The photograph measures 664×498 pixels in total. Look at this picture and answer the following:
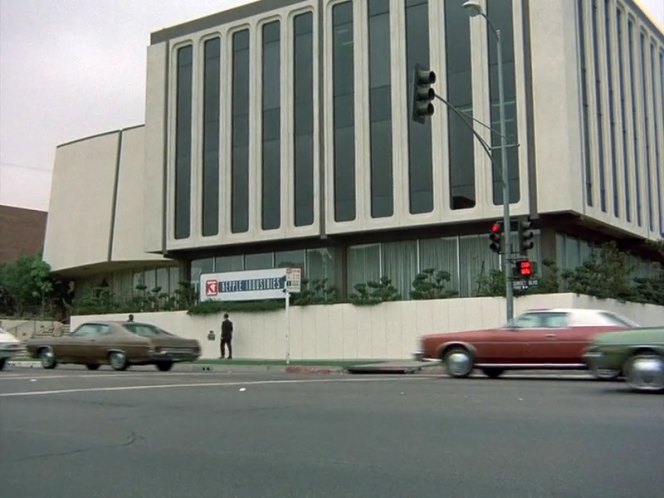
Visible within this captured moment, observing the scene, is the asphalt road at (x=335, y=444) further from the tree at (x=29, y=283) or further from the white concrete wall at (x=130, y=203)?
the tree at (x=29, y=283)

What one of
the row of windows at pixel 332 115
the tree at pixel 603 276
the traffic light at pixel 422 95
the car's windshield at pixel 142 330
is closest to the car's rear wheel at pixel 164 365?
the car's windshield at pixel 142 330

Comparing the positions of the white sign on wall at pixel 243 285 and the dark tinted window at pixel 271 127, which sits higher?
the dark tinted window at pixel 271 127

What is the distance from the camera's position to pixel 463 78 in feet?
98.7

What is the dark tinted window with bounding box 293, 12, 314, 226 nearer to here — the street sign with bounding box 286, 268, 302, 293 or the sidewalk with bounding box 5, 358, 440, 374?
the street sign with bounding box 286, 268, 302, 293

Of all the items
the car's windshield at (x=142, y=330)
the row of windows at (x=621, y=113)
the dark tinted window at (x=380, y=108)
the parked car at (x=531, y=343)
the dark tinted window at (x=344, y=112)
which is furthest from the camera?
the dark tinted window at (x=344, y=112)

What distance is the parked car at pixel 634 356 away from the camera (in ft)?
42.4

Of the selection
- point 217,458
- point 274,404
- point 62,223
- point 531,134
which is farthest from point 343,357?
point 62,223

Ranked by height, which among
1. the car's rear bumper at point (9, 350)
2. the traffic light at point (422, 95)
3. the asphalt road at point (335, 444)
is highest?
the traffic light at point (422, 95)

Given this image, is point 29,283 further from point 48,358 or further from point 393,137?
point 48,358

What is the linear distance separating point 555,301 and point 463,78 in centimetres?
911

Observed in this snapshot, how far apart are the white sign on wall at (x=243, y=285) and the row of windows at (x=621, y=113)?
12.4 metres

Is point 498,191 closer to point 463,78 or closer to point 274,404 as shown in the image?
point 463,78

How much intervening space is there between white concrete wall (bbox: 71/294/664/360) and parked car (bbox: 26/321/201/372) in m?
8.59

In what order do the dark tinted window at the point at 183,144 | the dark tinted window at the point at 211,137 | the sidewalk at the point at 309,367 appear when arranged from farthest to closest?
the dark tinted window at the point at 183,144, the dark tinted window at the point at 211,137, the sidewalk at the point at 309,367
